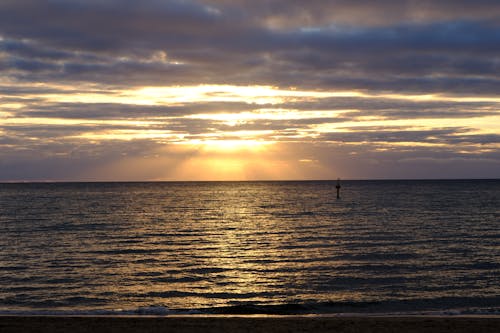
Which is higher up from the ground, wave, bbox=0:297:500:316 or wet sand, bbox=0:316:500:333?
wet sand, bbox=0:316:500:333

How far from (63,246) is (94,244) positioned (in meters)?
2.39

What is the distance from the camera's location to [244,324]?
57.0 feet

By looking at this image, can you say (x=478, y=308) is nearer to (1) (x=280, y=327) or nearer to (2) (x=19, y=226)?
(1) (x=280, y=327)

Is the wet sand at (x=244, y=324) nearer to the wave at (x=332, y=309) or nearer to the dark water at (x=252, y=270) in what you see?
the wave at (x=332, y=309)

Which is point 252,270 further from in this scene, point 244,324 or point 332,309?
point 244,324

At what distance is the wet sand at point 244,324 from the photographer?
1653cm

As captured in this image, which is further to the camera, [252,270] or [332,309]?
[252,270]

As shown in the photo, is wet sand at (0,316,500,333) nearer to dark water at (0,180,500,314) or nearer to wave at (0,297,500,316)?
wave at (0,297,500,316)

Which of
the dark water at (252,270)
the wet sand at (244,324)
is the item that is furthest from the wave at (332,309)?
the wet sand at (244,324)

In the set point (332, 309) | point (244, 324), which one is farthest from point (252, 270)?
point (244, 324)

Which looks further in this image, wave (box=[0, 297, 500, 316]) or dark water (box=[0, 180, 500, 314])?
dark water (box=[0, 180, 500, 314])

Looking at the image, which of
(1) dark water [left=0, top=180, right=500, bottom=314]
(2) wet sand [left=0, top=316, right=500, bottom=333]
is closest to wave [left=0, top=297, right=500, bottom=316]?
(1) dark water [left=0, top=180, right=500, bottom=314]

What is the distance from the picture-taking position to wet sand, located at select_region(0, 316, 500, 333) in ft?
54.2

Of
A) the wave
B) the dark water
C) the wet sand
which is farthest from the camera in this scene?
the dark water
